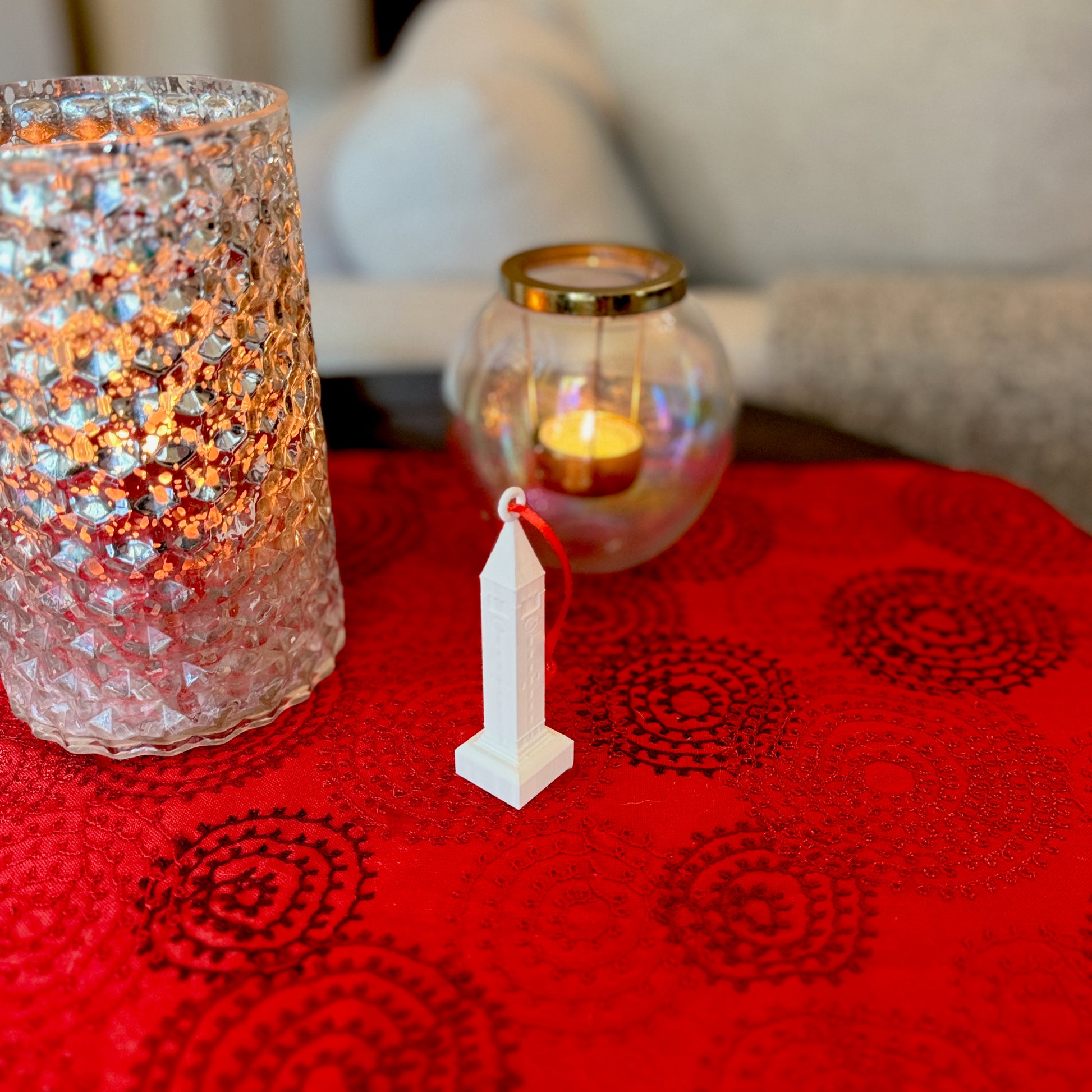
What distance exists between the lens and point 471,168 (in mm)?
1069

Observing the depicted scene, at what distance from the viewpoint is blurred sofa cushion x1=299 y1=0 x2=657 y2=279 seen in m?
1.06

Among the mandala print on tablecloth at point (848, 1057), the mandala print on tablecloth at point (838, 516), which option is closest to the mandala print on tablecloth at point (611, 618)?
the mandala print on tablecloth at point (838, 516)

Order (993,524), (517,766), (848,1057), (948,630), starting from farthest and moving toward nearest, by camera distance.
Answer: (993,524)
(948,630)
(517,766)
(848,1057)

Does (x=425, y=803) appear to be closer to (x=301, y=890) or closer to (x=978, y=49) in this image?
(x=301, y=890)

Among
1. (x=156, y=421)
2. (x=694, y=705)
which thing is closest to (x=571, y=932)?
(x=694, y=705)

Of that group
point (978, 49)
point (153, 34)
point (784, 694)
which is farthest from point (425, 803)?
point (153, 34)

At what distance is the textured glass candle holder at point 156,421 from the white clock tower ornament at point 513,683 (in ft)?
0.36

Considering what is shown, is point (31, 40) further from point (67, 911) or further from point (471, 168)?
point (67, 911)

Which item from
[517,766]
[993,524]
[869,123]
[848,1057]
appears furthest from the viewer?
[869,123]

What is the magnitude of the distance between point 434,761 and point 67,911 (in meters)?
0.17

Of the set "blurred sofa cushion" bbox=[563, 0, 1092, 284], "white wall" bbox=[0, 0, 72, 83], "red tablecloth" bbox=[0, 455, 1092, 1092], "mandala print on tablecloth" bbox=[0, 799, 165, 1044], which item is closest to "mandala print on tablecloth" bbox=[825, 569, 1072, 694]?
"red tablecloth" bbox=[0, 455, 1092, 1092]

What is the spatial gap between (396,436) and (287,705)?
1.17 feet

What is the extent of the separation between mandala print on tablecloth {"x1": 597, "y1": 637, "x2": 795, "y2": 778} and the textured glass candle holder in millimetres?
160

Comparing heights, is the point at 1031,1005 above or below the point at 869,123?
below
